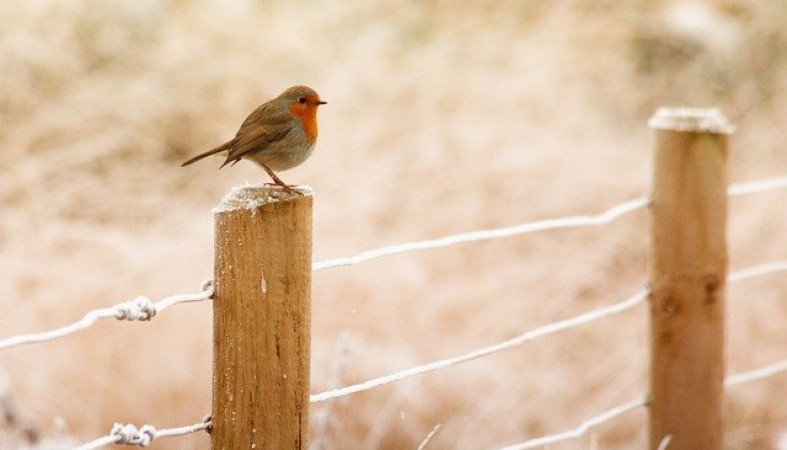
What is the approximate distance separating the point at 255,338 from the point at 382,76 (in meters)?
3.34

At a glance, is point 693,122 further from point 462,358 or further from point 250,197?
point 250,197

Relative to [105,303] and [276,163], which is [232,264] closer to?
[276,163]

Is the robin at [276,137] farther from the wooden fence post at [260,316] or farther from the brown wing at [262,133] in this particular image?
the wooden fence post at [260,316]

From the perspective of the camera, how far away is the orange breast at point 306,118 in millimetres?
2084

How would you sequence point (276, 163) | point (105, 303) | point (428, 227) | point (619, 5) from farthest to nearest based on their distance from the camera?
1. point (619, 5)
2. point (428, 227)
3. point (105, 303)
4. point (276, 163)

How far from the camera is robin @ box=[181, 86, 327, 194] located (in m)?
2.05

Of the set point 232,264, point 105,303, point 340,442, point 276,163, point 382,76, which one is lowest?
point 340,442

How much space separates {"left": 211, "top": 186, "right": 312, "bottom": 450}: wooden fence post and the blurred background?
0.48 meters

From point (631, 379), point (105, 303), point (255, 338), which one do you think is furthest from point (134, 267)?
point (255, 338)

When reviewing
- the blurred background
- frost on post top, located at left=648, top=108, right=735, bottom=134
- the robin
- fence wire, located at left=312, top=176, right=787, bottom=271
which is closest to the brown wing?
the robin

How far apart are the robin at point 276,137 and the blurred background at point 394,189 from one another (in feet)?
1.11

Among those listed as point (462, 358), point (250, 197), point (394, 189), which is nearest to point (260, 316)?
point (250, 197)

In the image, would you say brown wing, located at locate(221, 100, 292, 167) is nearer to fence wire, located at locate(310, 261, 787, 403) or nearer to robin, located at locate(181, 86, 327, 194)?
robin, located at locate(181, 86, 327, 194)

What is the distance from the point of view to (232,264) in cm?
164
